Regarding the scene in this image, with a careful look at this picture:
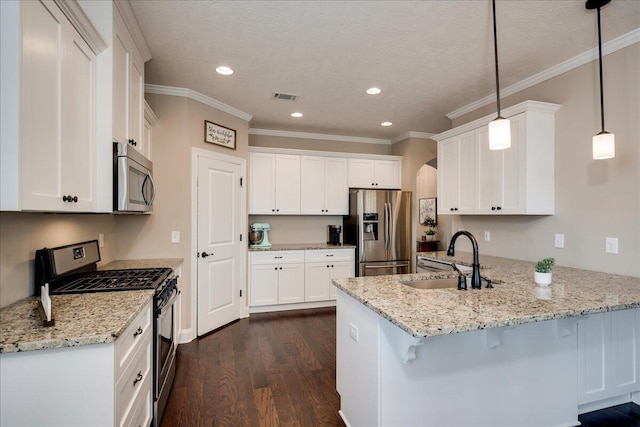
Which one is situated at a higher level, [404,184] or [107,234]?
[404,184]

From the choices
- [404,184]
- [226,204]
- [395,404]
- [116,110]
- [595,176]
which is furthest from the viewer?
[404,184]

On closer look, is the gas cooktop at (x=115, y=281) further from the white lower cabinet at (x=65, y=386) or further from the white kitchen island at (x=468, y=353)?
the white kitchen island at (x=468, y=353)

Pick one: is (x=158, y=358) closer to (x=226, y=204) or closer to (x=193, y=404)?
(x=193, y=404)

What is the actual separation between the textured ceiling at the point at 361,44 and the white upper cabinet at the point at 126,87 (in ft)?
0.63

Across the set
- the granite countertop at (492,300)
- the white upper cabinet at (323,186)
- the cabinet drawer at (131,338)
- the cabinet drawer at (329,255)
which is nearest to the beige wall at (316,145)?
the white upper cabinet at (323,186)

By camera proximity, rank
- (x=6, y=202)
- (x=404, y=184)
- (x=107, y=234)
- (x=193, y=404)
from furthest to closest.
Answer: (x=404, y=184)
(x=107, y=234)
(x=193, y=404)
(x=6, y=202)

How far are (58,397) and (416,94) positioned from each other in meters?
3.61

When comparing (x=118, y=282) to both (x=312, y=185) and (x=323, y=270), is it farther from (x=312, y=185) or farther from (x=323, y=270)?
A: (x=312, y=185)

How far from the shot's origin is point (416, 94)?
3.39 metres

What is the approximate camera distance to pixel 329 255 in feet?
14.8

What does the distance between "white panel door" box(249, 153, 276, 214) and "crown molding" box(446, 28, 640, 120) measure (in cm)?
265

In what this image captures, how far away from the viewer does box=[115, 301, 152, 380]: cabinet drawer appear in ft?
4.24

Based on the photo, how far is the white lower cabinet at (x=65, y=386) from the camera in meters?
1.12

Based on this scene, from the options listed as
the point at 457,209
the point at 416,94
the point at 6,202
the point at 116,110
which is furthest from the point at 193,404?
the point at 416,94
